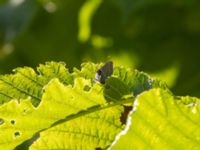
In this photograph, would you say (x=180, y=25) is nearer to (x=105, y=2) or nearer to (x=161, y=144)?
(x=105, y=2)

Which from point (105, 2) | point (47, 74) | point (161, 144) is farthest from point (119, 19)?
point (161, 144)

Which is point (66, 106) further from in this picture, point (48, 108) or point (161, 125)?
point (161, 125)

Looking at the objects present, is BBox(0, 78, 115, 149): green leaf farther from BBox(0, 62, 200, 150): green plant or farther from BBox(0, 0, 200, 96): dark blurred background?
BBox(0, 0, 200, 96): dark blurred background

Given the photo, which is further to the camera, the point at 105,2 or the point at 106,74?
the point at 105,2

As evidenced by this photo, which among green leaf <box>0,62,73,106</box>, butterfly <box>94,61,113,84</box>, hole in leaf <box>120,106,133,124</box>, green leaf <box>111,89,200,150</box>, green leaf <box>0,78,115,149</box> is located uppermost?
green leaf <box>0,62,73,106</box>

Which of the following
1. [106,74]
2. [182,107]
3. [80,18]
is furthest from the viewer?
[80,18]

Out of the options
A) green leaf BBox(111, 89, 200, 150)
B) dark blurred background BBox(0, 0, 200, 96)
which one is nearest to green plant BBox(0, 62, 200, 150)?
green leaf BBox(111, 89, 200, 150)
